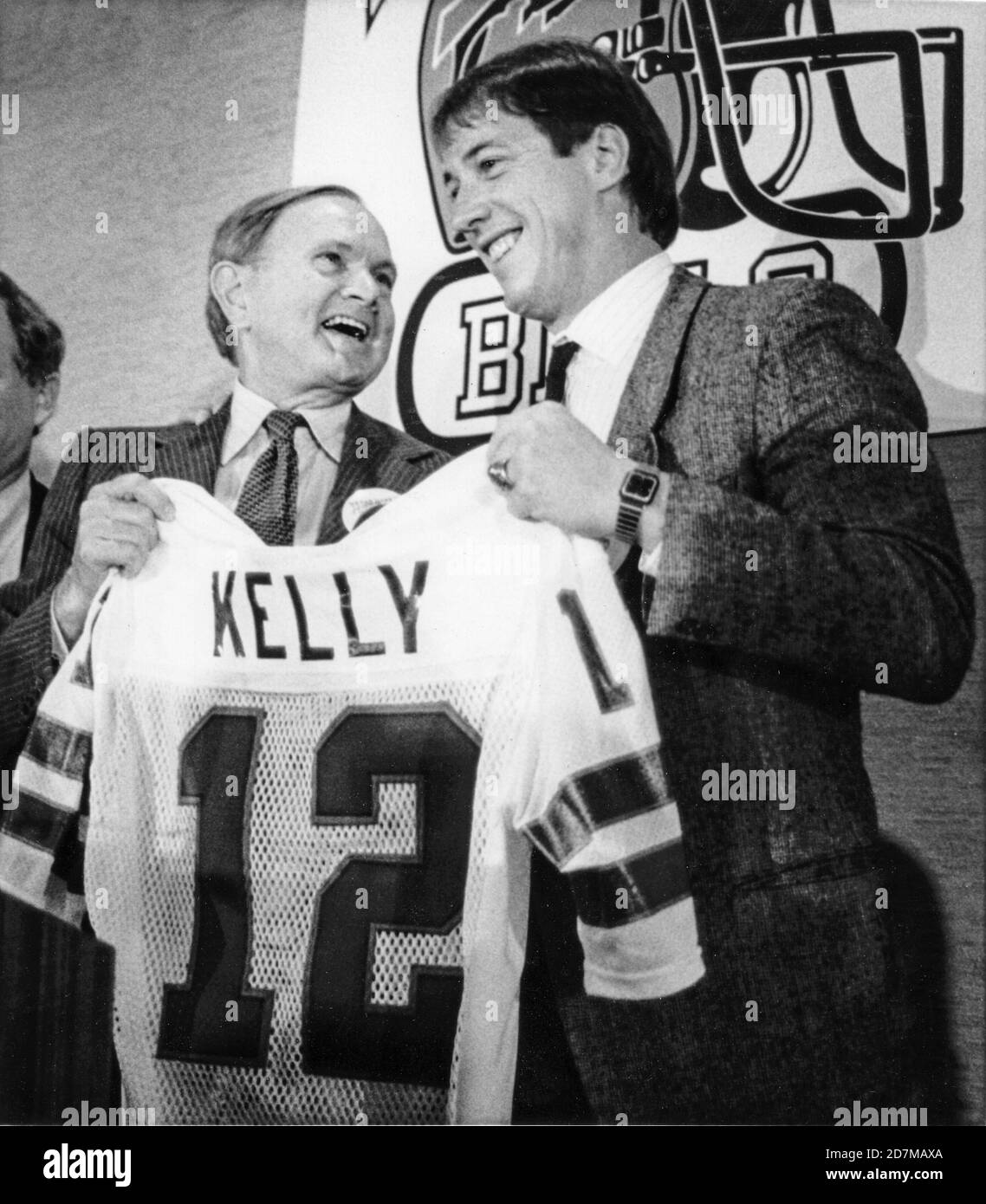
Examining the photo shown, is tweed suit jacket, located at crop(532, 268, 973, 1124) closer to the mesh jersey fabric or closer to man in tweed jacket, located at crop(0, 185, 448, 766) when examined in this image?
the mesh jersey fabric

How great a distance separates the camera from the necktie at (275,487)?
1751 millimetres

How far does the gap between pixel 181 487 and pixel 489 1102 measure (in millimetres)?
822

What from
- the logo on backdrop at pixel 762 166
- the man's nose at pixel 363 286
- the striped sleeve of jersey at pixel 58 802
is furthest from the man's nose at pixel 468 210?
the striped sleeve of jersey at pixel 58 802

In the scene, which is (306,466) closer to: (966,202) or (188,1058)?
(188,1058)

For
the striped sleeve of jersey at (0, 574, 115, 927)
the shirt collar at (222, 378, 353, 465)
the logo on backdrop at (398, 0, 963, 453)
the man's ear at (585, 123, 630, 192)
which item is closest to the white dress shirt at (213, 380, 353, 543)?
the shirt collar at (222, 378, 353, 465)

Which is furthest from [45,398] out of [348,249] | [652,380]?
[652,380]

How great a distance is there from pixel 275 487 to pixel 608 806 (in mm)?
593

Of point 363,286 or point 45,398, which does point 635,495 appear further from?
point 45,398

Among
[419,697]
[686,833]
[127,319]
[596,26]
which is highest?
[596,26]

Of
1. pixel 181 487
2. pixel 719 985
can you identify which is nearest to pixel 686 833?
pixel 719 985

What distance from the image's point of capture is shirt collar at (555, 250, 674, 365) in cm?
170

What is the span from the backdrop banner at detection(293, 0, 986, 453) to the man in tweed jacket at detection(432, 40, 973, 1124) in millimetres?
108

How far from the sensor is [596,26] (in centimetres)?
184

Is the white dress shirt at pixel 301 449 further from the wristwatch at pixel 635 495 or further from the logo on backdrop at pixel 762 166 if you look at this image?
the wristwatch at pixel 635 495
